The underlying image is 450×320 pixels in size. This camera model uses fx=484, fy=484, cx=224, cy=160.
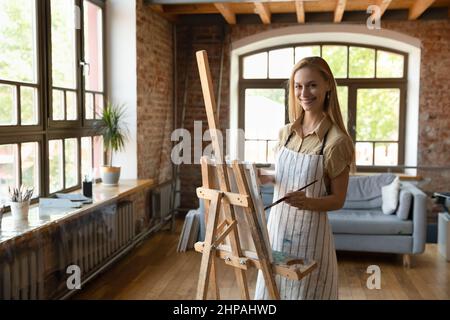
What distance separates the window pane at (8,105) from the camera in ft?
11.1

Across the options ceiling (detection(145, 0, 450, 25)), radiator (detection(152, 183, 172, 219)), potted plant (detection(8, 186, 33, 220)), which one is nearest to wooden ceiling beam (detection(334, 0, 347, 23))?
ceiling (detection(145, 0, 450, 25))

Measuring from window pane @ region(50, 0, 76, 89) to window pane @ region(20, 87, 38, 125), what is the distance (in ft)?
1.13

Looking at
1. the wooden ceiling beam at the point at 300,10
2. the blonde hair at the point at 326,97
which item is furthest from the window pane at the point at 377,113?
the blonde hair at the point at 326,97

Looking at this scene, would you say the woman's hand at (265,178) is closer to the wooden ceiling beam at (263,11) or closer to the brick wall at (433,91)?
the wooden ceiling beam at (263,11)

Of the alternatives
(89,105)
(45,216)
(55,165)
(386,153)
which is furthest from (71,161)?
(386,153)

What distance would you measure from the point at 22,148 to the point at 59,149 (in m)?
0.60

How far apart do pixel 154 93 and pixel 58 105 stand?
1.87m

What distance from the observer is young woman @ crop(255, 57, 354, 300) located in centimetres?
185

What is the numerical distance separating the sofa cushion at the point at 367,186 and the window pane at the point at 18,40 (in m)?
3.43

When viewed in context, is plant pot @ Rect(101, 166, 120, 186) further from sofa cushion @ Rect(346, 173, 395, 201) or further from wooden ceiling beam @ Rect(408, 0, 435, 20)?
wooden ceiling beam @ Rect(408, 0, 435, 20)
